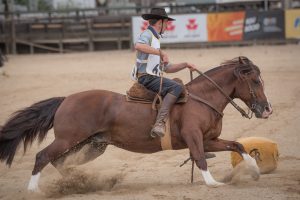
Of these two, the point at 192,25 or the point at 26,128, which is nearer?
the point at 26,128

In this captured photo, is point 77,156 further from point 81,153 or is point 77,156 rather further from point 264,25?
point 264,25

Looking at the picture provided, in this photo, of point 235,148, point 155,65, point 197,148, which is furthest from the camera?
point 155,65

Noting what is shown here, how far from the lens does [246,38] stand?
83.1 feet

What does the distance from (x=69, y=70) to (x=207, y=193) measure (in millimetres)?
13912

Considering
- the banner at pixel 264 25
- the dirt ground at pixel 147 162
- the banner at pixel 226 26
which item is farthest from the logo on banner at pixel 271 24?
the dirt ground at pixel 147 162

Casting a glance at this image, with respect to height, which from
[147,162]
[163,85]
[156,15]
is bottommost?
[147,162]

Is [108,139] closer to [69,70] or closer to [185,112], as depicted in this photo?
[185,112]

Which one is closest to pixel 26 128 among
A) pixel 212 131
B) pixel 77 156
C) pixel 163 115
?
pixel 77 156

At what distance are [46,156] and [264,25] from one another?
64.8ft

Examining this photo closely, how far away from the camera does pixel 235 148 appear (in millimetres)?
6949

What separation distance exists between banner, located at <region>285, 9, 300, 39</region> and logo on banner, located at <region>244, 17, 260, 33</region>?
46.7 inches

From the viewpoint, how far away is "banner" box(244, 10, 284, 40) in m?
25.2

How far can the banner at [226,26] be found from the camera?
83.4 ft

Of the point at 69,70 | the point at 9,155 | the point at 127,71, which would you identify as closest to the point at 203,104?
the point at 9,155
